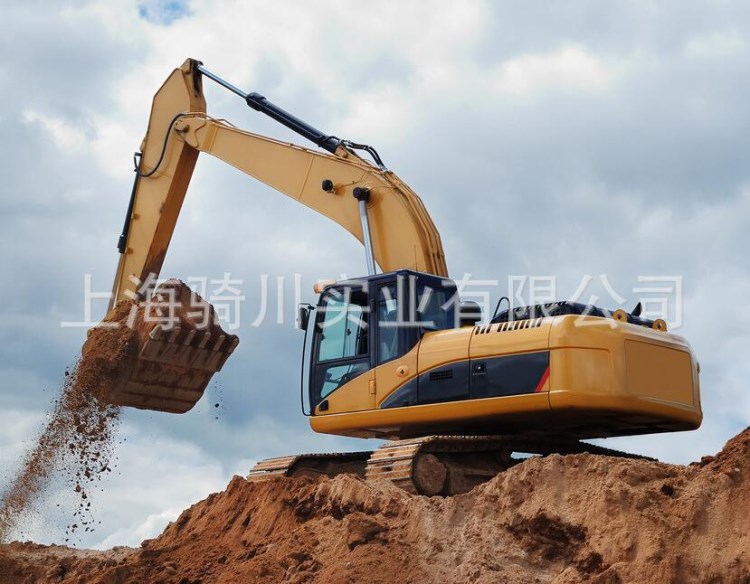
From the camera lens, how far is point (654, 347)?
1057 centimetres

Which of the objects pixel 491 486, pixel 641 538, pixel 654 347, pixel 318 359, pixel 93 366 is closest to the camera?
pixel 641 538

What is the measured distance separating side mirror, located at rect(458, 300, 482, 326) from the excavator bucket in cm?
330

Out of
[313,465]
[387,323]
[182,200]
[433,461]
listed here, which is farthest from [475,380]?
[182,200]

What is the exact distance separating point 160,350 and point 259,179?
2393mm

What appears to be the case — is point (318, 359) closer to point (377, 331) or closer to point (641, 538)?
point (377, 331)

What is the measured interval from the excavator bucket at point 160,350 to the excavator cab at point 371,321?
193 centimetres

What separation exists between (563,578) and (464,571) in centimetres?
77

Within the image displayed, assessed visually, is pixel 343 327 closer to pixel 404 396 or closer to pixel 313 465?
pixel 404 396

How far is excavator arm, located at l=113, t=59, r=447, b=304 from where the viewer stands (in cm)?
1221

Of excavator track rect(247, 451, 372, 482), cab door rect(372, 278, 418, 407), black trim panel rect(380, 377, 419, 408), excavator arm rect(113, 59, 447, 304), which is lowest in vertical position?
excavator track rect(247, 451, 372, 482)

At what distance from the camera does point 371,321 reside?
1130 centimetres

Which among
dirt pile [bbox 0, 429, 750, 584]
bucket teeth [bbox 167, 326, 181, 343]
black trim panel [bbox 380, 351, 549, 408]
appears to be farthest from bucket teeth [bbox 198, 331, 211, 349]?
dirt pile [bbox 0, 429, 750, 584]

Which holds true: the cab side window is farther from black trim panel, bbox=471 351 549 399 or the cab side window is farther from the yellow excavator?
black trim panel, bbox=471 351 549 399

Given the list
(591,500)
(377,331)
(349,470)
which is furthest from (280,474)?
(591,500)
